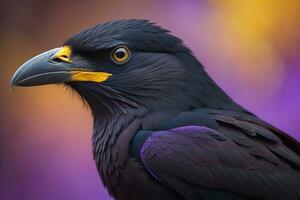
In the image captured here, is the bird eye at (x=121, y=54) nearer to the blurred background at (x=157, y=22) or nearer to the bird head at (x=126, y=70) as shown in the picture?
the bird head at (x=126, y=70)

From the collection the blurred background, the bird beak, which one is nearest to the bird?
the bird beak

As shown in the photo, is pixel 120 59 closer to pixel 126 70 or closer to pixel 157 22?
pixel 126 70

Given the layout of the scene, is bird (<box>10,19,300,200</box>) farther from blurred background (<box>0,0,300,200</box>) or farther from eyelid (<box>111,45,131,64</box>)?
blurred background (<box>0,0,300,200</box>)

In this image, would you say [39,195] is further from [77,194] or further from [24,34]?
[24,34]

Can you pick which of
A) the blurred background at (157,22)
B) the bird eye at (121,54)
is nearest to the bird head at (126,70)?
the bird eye at (121,54)

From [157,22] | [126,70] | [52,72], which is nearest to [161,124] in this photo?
[126,70]

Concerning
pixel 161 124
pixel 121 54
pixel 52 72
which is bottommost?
pixel 161 124

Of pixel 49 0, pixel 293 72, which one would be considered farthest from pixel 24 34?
pixel 293 72
